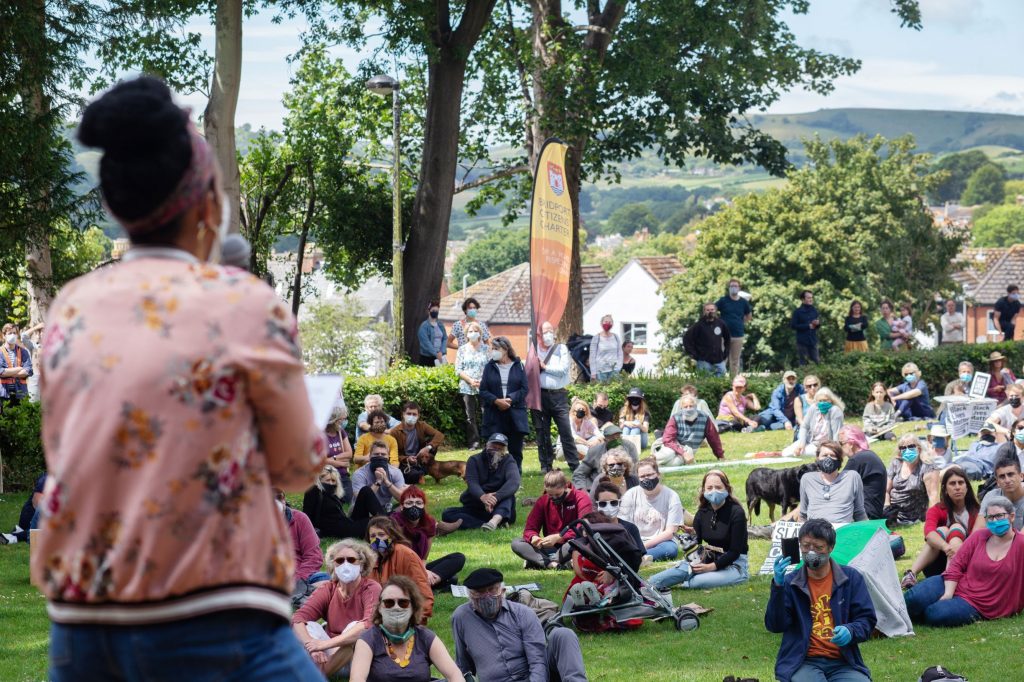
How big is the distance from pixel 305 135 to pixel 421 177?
25.9 feet

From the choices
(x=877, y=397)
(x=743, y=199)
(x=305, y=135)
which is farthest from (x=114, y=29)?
(x=743, y=199)

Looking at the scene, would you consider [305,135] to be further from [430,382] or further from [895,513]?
[895,513]

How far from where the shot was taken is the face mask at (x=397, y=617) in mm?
8617

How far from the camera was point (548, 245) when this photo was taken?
18688 millimetres

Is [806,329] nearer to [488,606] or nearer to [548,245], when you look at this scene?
[548,245]

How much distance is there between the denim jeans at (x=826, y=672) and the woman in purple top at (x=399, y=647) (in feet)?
7.04

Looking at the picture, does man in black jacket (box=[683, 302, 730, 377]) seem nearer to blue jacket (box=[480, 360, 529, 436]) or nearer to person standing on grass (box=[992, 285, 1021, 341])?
person standing on grass (box=[992, 285, 1021, 341])

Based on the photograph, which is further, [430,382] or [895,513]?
[430,382]

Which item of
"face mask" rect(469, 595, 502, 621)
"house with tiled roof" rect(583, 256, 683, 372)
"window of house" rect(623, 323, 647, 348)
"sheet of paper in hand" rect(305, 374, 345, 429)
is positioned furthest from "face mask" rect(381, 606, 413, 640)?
"window of house" rect(623, 323, 647, 348)

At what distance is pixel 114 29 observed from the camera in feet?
57.8

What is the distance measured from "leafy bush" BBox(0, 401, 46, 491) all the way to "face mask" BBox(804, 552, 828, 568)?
37.5 ft

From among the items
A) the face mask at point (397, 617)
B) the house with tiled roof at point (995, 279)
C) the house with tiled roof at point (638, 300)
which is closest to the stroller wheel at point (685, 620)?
the face mask at point (397, 617)

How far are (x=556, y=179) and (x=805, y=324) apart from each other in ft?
31.5

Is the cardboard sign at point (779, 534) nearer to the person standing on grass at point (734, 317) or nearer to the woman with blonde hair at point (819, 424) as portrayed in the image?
the woman with blonde hair at point (819, 424)
